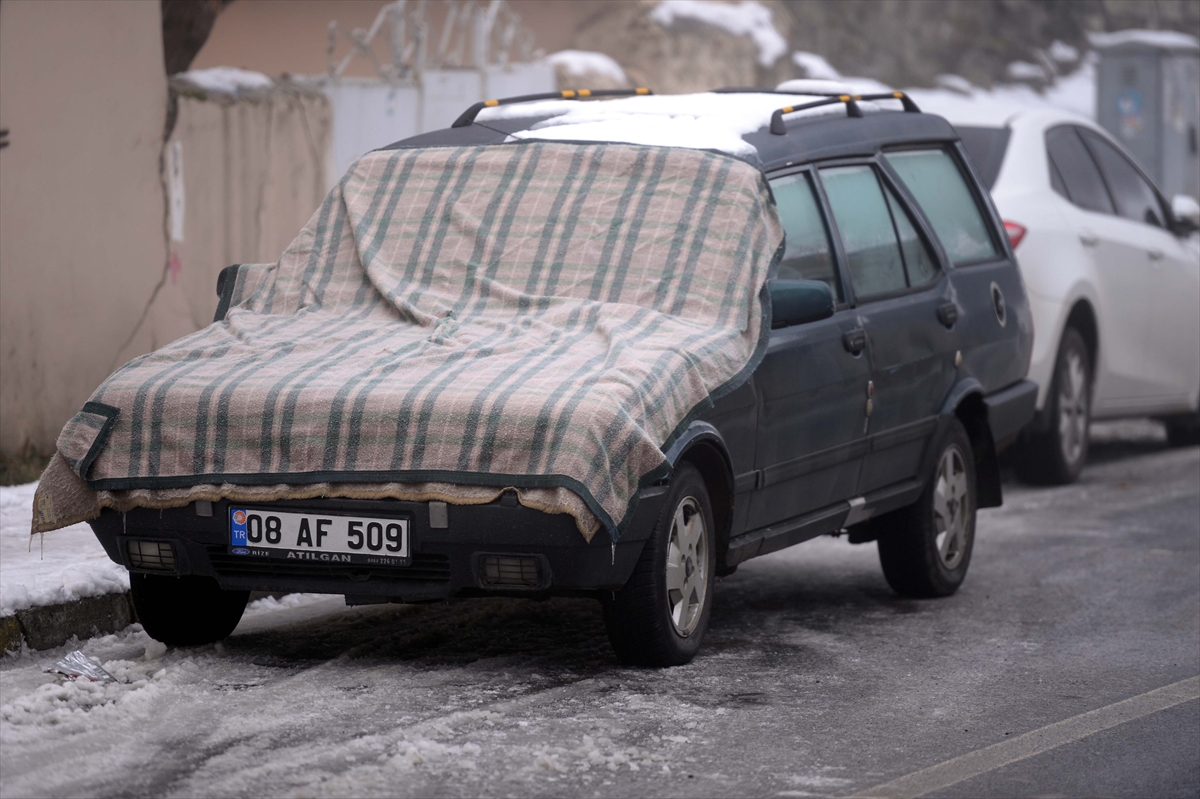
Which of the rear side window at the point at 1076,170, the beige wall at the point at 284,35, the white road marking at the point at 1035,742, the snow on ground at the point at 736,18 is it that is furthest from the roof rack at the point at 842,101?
the snow on ground at the point at 736,18

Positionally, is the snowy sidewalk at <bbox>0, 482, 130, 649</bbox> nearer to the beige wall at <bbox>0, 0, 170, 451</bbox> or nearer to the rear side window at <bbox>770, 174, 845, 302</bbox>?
the beige wall at <bbox>0, 0, 170, 451</bbox>

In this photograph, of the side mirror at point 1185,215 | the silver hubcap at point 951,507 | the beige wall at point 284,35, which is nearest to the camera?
the silver hubcap at point 951,507

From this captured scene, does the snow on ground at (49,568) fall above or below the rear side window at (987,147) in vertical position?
below

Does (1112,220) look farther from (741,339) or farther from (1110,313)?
(741,339)

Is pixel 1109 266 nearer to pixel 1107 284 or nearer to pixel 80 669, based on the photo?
pixel 1107 284

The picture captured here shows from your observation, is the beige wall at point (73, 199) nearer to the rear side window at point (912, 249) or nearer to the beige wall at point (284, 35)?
the rear side window at point (912, 249)

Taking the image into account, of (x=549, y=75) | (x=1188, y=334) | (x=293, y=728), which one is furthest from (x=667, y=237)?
Result: (x=549, y=75)

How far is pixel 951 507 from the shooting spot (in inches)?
286

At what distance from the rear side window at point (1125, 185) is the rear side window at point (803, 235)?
180 inches

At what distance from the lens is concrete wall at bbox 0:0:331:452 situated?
8.59m

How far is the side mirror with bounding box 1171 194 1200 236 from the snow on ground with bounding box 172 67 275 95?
5.45 m

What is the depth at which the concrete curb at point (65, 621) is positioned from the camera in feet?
19.1

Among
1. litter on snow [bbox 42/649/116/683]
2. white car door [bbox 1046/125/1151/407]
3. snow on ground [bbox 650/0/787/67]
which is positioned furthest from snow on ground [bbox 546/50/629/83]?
litter on snow [bbox 42/649/116/683]

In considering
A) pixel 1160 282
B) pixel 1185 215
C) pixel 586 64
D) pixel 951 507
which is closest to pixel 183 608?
pixel 951 507
